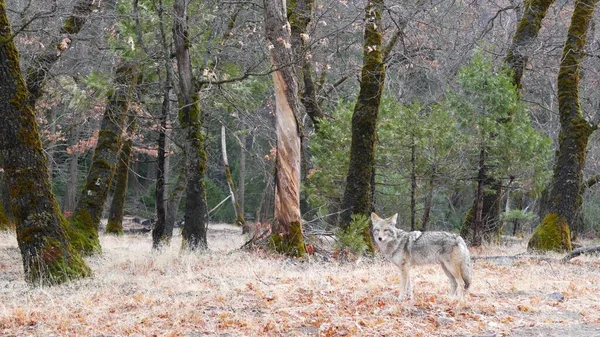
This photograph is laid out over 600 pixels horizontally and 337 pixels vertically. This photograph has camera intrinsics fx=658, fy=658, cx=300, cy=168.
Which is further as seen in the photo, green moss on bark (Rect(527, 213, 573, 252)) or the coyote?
green moss on bark (Rect(527, 213, 573, 252))

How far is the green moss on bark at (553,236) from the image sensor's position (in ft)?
52.2

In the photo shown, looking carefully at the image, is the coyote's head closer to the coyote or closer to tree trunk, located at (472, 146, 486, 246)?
the coyote

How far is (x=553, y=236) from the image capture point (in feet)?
52.5

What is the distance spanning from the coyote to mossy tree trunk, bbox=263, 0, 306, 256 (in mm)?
4095

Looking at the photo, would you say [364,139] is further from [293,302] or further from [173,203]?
[293,302]

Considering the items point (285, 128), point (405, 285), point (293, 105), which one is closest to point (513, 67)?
point (293, 105)

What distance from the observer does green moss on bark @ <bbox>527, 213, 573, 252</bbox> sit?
15898 millimetres

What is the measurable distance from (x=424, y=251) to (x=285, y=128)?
497cm

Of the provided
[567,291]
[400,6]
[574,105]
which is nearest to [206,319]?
[567,291]

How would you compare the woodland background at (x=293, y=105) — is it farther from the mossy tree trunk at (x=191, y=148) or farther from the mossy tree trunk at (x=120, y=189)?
the mossy tree trunk at (x=120, y=189)

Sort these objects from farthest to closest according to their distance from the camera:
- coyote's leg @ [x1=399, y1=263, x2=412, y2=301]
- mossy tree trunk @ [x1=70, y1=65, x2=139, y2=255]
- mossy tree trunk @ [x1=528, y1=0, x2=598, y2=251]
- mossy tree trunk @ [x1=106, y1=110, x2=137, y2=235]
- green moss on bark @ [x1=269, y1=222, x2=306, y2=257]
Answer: mossy tree trunk @ [x1=106, y1=110, x2=137, y2=235] → mossy tree trunk @ [x1=70, y1=65, x2=139, y2=255] → mossy tree trunk @ [x1=528, y1=0, x2=598, y2=251] → green moss on bark @ [x1=269, y1=222, x2=306, y2=257] → coyote's leg @ [x1=399, y1=263, x2=412, y2=301]

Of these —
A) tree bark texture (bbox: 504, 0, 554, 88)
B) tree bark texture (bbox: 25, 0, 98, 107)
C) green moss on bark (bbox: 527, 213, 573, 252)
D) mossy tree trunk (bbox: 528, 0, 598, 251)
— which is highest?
tree bark texture (bbox: 504, 0, 554, 88)

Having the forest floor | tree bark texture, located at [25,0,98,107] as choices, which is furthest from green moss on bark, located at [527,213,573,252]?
tree bark texture, located at [25,0,98,107]

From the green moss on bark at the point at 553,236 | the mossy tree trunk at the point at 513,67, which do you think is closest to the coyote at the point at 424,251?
the green moss on bark at the point at 553,236
